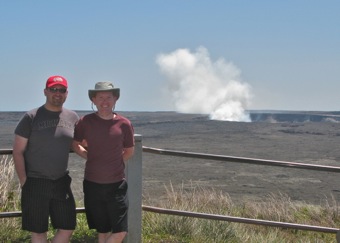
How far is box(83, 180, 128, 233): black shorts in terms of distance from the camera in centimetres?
448

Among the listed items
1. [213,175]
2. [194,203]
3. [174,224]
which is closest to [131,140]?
[174,224]

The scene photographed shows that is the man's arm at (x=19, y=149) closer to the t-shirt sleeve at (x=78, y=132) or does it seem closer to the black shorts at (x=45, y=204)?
the black shorts at (x=45, y=204)

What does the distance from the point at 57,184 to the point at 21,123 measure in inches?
19.6

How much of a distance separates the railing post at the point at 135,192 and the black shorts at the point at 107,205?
0.62m

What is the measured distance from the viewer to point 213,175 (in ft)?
73.0

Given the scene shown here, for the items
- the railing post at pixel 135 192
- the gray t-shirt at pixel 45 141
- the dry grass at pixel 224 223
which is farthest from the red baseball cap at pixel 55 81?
the dry grass at pixel 224 223

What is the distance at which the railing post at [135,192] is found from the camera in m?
5.19

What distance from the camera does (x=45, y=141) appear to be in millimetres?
4266

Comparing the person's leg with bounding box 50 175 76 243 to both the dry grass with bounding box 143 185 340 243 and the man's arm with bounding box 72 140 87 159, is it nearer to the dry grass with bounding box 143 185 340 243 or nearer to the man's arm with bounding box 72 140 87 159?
the man's arm with bounding box 72 140 87 159

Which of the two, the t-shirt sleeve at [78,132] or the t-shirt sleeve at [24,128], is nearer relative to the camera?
the t-shirt sleeve at [24,128]

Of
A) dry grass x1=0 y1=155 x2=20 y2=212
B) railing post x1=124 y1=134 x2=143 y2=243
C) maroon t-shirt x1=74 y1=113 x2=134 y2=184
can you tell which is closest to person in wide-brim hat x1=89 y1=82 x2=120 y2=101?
maroon t-shirt x1=74 y1=113 x2=134 y2=184

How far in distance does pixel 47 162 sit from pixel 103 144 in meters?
0.40

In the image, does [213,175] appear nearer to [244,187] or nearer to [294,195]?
[244,187]

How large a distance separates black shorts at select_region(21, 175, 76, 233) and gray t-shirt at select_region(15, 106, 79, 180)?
67 mm
